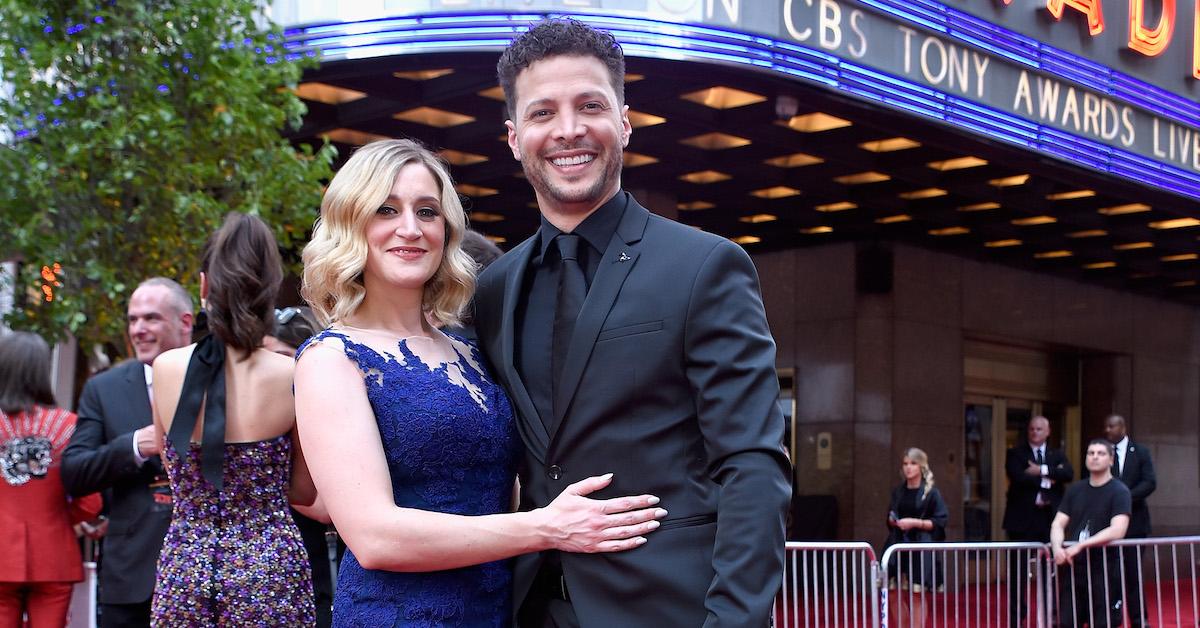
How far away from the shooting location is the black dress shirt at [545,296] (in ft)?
8.91

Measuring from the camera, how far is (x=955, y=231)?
17016 mm

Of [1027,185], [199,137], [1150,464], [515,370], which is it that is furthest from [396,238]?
[1027,185]

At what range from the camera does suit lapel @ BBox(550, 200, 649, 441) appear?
258 cm

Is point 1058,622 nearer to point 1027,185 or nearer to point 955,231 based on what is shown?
point 1027,185

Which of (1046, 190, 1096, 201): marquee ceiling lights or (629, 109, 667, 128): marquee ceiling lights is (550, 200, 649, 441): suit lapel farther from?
(1046, 190, 1096, 201): marquee ceiling lights

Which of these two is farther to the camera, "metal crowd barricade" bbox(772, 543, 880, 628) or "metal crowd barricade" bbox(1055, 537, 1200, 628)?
"metal crowd barricade" bbox(1055, 537, 1200, 628)

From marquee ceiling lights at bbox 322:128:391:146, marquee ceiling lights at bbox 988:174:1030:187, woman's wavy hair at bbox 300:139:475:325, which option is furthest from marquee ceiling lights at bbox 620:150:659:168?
woman's wavy hair at bbox 300:139:475:325

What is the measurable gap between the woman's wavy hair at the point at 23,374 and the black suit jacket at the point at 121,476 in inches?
35.5

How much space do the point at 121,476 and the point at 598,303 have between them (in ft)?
10.2

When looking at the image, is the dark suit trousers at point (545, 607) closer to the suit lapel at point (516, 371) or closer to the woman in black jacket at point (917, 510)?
the suit lapel at point (516, 371)

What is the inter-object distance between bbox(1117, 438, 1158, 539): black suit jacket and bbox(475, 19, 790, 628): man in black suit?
35.8 feet

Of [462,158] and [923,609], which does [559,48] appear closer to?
[923,609]

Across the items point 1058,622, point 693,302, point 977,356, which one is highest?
point 977,356

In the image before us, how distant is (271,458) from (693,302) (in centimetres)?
202
